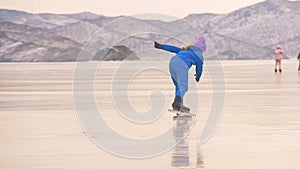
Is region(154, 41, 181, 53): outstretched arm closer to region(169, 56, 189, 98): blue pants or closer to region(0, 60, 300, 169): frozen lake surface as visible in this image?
region(169, 56, 189, 98): blue pants

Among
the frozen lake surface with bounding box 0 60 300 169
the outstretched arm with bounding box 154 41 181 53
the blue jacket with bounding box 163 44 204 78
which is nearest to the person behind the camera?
the frozen lake surface with bounding box 0 60 300 169

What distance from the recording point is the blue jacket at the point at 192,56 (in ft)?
65.9

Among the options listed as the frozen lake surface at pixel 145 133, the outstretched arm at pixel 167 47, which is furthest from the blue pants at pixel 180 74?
the frozen lake surface at pixel 145 133

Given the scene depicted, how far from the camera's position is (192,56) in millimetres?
20266

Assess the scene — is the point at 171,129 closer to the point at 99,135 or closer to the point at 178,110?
the point at 99,135

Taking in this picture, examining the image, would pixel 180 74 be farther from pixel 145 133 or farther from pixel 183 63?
pixel 145 133

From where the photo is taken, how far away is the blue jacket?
2009 centimetres

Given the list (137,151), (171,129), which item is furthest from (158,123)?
(137,151)

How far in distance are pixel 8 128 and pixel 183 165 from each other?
5.57 m

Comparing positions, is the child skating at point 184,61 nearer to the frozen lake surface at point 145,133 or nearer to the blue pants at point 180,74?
the blue pants at point 180,74

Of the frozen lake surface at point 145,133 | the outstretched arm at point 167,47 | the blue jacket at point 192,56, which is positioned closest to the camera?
the frozen lake surface at point 145,133

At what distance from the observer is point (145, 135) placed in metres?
15.8

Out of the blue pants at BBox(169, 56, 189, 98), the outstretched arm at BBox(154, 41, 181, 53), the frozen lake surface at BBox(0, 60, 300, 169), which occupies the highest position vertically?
the outstretched arm at BBox(154, 41, 181, 53)

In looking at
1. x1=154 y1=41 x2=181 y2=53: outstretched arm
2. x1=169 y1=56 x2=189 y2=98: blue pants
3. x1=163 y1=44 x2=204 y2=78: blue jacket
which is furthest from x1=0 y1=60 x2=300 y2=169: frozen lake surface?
x1=154 y1=41 x2=181 y2=53: outstretched arm
